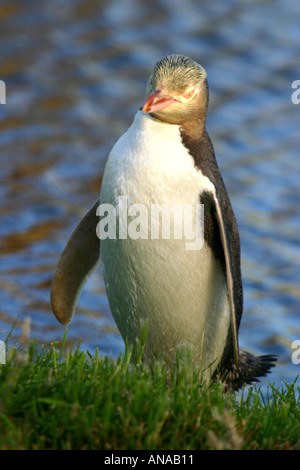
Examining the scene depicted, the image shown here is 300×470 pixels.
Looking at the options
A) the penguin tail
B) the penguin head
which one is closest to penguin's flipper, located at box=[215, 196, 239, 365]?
the penguin tail

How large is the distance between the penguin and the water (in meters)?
1.90

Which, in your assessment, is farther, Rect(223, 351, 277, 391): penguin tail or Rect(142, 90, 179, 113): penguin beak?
Rect(223, 351, 277, 391): penguin tail

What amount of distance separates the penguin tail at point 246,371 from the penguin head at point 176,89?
1.55 m

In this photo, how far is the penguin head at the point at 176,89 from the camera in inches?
190

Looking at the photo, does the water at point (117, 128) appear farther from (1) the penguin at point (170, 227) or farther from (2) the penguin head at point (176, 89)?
(2) the penguin head at point (176, 89)

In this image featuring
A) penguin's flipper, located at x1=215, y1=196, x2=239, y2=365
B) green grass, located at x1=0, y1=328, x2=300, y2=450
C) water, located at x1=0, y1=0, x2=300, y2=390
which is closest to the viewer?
green grass, located at x1=0, y1=328, x2=300, y2=450

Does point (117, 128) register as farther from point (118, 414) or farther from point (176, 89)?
point (118, 414)

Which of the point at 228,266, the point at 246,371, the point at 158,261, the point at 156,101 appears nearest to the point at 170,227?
the point at 158,261

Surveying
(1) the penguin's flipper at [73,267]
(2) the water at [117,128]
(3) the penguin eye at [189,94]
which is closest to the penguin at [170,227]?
(3) the penguin eye at [189,94]

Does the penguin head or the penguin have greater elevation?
the penguin head

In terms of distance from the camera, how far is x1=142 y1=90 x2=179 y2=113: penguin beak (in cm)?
468

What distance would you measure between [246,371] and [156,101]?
1.86m

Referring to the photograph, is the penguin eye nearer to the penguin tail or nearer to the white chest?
the white chest

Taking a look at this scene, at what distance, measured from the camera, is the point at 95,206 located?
5.52m
